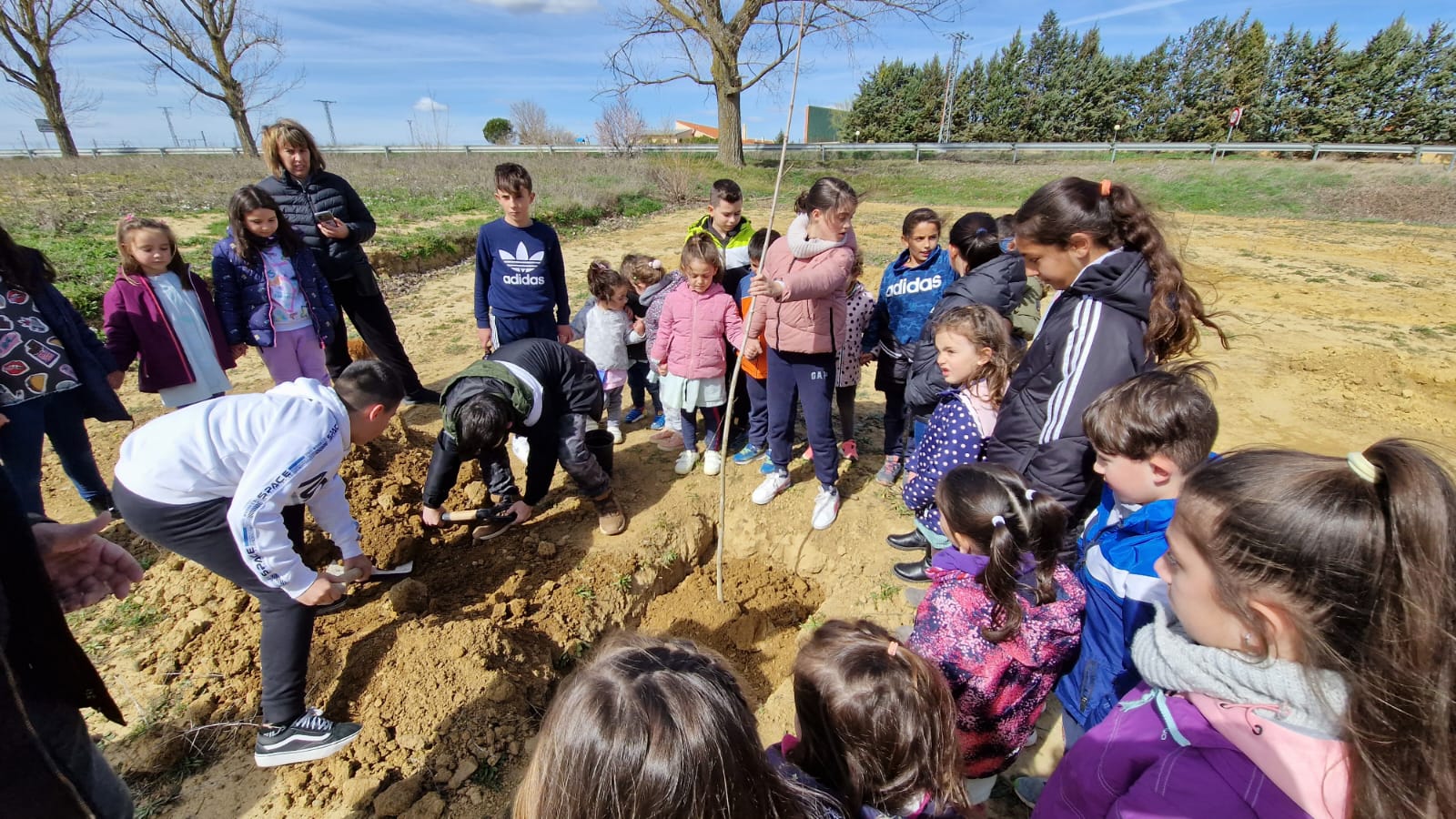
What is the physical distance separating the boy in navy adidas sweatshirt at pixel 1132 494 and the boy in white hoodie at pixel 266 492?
2.53m

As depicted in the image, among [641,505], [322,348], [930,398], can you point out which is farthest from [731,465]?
[322,348]

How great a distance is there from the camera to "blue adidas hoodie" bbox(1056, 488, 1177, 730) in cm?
169

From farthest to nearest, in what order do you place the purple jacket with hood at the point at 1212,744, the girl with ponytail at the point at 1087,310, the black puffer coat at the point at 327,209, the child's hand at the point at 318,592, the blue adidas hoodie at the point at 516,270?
the blue adidas hoodie at the point at 516,270
the black puffer coat at the point at 327,209
the child's hand at the point at 318,592
the girl with ponytail at the point at 1087,310
the purple jacket with hood at the point at 1212,744

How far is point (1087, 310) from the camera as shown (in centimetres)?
201

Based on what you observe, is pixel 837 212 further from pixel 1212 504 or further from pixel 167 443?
pixel 167 443

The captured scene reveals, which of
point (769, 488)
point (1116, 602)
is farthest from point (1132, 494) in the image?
point (769, 488)

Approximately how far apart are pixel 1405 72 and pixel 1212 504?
1585 inches

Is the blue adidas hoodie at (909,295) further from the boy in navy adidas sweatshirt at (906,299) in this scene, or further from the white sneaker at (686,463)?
the white sneaker at (686,463)

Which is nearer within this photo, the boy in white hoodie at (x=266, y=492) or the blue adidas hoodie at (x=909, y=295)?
the boy in white hoodie at (x=266, y=492)

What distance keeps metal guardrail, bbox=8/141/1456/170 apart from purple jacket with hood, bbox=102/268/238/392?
21910mm

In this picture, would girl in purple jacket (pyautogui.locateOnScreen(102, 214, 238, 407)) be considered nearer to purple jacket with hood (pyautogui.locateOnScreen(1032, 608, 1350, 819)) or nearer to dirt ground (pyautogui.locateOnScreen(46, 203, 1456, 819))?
dirt ground (pyautogui.locateOnScreen(46, 203, 1456, 819))

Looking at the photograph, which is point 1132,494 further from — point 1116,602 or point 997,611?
point 997,611

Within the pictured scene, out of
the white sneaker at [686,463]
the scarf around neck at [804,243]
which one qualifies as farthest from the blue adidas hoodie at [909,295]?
the white sneaker at [686,463]

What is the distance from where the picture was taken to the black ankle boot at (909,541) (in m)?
3.48
